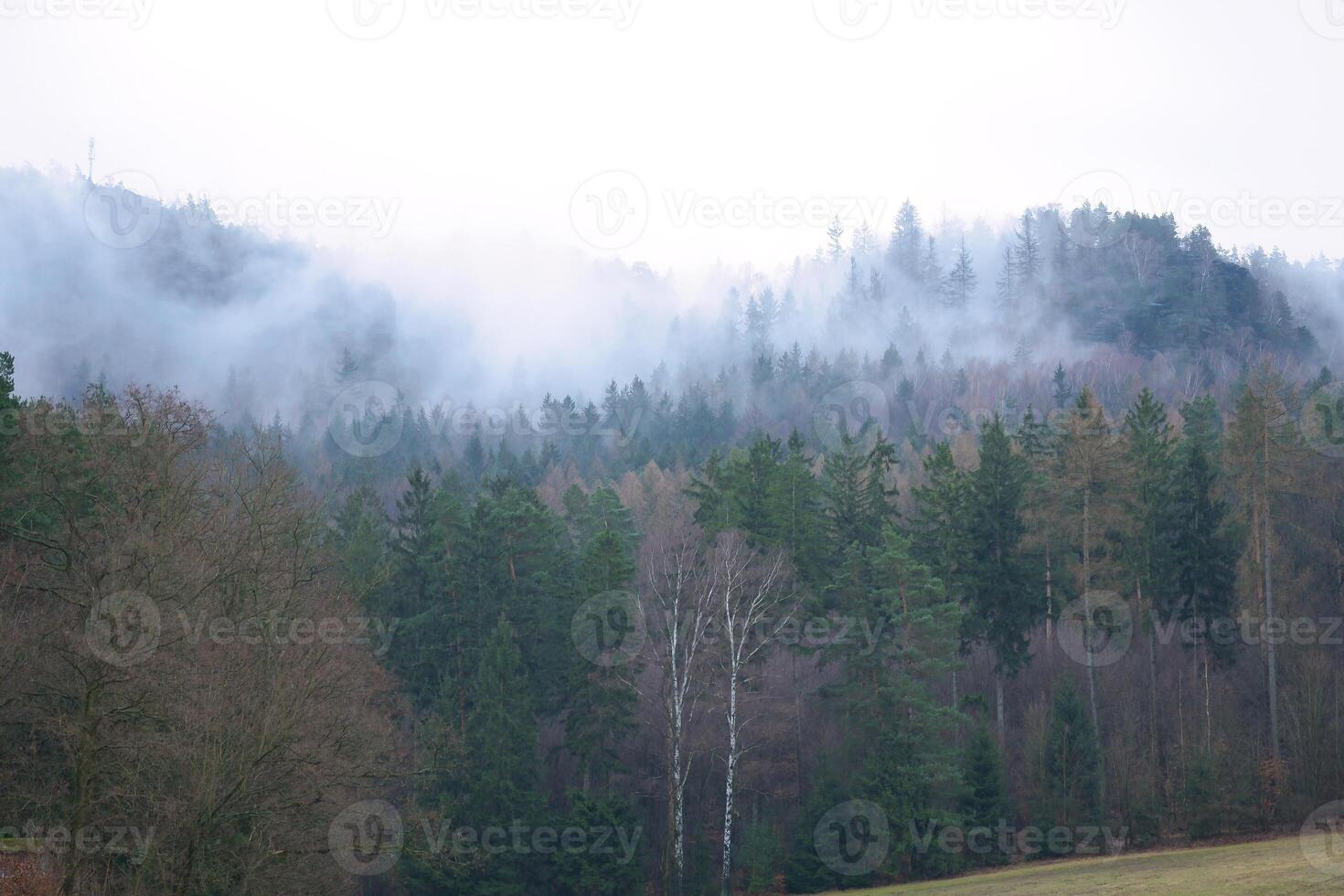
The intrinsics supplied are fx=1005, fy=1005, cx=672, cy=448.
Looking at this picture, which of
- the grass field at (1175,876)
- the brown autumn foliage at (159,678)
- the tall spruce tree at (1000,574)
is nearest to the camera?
the brown autumn foliage at (159,678)

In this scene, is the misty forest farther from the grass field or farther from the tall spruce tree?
the grass field

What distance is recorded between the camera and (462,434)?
130 metres

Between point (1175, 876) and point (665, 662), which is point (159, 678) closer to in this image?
point (665, 662)

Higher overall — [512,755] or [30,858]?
[30,858]

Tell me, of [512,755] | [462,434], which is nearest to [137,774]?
[512,755]

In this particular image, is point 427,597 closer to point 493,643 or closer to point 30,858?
point 493,643

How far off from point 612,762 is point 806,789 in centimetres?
884

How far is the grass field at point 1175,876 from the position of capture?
22.9m

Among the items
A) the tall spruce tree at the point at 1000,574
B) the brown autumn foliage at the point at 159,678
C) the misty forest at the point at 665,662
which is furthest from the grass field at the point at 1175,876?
the brown autumn foliage at the point at 159,678

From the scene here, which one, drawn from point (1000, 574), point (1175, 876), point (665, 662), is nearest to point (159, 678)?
point (665, 662)

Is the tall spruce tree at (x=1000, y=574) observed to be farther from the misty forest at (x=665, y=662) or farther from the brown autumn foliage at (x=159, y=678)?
the brown autumn foliage at (x=159, y=678)

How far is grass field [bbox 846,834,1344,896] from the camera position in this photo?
75.1 ft

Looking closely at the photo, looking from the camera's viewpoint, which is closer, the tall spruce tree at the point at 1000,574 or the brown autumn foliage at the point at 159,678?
the brown autumn foliage at the point at 159,678

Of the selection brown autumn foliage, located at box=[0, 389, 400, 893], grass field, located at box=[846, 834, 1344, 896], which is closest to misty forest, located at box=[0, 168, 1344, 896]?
brown autumn foliage, located at box=[0, 389, 400, 893]
